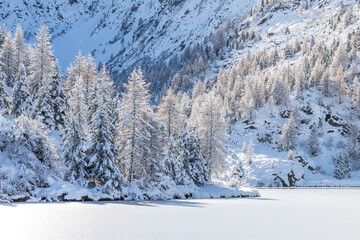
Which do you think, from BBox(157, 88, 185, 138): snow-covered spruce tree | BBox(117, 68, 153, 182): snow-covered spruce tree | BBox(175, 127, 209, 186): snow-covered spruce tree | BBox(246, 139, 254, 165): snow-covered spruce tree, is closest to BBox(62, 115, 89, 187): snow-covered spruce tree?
BBox(117, 68, 153, 182): snow-covered spruce tree

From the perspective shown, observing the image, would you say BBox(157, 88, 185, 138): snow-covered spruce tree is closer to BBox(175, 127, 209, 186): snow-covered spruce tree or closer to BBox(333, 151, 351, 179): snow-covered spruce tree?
BBox(175, 127, 209, 186): snow-covered spruce tree

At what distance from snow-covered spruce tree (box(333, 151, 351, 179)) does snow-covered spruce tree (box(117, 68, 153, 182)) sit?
65.2 metres

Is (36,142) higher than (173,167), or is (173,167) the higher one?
(36,142)

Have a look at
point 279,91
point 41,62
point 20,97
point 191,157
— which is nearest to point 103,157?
point 191,157

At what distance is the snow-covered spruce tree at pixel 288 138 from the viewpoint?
9100 centimetres

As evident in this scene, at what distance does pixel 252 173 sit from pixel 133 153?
168 ft

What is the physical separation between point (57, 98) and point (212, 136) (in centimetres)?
2116

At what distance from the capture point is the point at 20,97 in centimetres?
4228

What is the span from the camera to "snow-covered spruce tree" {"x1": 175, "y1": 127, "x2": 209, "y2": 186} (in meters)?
41.4

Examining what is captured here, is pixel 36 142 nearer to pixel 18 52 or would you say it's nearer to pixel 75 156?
pixel 75 156

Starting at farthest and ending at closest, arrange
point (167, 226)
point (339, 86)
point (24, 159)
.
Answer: point (339, 86)
point (24, 159)
point (167, 226)

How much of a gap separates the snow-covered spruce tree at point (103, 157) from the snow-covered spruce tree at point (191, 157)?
420 inches

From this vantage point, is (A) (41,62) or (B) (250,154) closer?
(A) (41,62)

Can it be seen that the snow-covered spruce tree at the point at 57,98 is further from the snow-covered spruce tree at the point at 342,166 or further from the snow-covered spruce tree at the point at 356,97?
the snow-covered spruce tree at the point at 356,97
